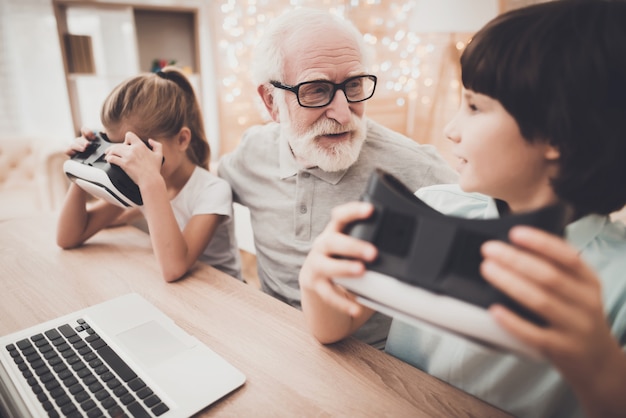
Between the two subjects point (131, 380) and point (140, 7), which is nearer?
point (131, 380)

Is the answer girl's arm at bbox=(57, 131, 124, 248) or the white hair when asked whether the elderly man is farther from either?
girl's arm at bbox=(57, 131, 124, 248)

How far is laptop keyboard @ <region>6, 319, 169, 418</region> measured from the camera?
625 millimetres

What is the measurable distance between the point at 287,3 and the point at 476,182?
13.7 ft

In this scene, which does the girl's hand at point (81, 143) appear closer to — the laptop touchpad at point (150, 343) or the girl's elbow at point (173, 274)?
the girl's elbow at point (173, 274)

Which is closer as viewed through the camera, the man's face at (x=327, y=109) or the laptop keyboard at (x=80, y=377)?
the laptop keyboard at (x=80, y=377)

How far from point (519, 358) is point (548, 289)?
0.86 feet

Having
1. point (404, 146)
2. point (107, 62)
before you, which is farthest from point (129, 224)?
point (107, 62)

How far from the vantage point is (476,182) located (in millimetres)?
637

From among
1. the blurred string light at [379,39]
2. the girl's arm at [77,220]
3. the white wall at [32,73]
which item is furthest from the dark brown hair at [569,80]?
the white wall at [32,73]

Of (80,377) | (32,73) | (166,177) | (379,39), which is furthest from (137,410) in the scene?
(32,73)

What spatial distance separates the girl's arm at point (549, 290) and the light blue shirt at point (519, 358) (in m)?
0.20

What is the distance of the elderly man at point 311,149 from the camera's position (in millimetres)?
1133

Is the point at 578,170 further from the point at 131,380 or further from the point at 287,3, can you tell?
the point at 287,3

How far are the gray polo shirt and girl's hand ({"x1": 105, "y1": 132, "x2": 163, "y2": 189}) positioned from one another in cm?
35
